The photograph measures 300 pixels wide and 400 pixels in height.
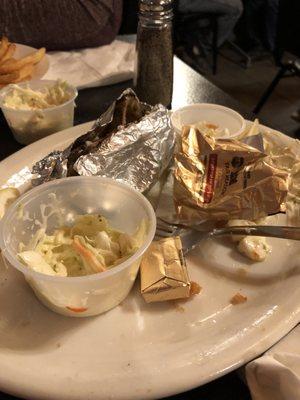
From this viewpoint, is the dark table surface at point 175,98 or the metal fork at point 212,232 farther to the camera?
the dark table surface at point 175,98

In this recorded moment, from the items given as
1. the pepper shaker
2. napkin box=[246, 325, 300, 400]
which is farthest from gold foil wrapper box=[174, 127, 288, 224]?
the pepper shaker

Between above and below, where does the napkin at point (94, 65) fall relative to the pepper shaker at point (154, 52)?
below

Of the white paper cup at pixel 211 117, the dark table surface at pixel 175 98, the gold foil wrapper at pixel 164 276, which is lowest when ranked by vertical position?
the dark table surface at pixel 175 98

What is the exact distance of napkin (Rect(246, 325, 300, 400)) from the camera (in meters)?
0.50

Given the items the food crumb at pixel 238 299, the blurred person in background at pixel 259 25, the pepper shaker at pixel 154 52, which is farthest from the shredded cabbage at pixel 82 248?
the blurred person in background at pixel 259 25

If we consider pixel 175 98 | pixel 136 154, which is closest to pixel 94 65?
pixel 175 98

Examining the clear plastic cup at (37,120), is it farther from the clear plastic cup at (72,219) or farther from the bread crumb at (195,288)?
the bread crumb at (195,288)

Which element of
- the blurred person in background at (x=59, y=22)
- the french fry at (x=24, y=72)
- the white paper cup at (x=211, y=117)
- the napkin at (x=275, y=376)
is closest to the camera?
the napkin at (x=275, y=376)

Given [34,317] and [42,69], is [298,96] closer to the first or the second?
[42,69]

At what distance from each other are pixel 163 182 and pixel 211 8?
231 centimetres

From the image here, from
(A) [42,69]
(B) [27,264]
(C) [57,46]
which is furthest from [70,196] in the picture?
(C) [57,46]

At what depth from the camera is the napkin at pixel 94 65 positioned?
1.22 meters

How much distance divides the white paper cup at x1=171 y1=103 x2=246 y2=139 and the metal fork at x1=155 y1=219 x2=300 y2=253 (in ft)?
0.91

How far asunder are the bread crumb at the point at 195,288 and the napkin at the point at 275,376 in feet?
0.45
